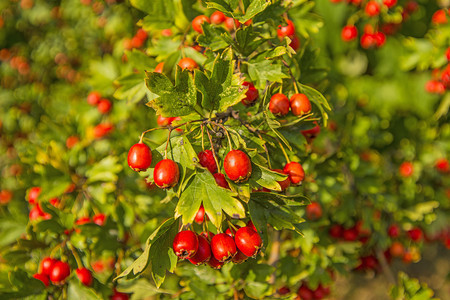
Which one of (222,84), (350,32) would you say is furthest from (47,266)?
(350,32)

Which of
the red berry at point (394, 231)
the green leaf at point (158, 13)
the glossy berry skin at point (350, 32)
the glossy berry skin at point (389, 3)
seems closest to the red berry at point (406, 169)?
the red berry at point (394, 231)

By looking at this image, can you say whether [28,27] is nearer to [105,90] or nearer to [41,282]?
[105,90]

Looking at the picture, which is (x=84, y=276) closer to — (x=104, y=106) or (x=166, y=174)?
(x=166, y=174)

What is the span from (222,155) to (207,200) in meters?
0.20

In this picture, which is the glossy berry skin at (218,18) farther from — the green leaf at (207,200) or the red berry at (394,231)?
the red berry at (394,231)

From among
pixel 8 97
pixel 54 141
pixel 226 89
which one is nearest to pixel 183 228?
pixel 226 89

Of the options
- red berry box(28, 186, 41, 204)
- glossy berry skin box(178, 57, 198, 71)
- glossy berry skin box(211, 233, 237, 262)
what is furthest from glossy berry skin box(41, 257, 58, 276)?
glossy berry skin box(178, 57, 198, 71)

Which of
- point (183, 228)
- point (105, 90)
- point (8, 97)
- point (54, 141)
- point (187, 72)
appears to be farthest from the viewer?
point (8, 97)

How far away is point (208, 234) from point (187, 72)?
66 centimetres

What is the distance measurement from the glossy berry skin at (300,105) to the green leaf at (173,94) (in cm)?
41

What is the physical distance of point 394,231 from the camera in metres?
2.74

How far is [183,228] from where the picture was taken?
1.38 meters

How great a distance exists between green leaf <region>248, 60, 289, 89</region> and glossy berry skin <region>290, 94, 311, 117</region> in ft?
0.35

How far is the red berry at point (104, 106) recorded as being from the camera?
272cm
